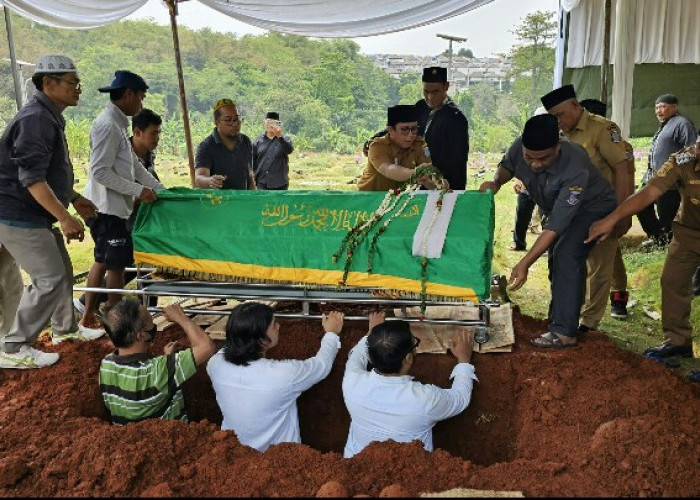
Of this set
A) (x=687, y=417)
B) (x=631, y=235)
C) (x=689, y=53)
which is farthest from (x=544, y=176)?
(x=689, y=53)

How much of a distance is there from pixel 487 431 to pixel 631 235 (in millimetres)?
5074

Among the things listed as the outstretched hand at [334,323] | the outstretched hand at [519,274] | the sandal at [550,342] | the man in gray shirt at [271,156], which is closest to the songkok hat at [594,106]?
the sandal at [550,342]

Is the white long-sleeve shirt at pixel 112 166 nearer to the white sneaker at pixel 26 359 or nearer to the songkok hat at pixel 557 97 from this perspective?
the white sneaker at pixel 26 359

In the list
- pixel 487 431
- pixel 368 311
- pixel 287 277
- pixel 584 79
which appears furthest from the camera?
pixel 584 79

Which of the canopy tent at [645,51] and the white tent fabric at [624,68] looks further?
the canopy tent at [645,51]

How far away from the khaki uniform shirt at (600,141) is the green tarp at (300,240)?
129 centimetres

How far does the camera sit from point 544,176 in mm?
3998

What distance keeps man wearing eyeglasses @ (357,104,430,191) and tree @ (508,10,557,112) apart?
12.1 meters

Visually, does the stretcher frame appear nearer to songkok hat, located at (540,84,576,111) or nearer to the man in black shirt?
the man in black shirt

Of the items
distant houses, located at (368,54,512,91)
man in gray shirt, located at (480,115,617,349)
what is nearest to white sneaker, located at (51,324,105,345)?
man in gray shirt, located at (480,115,617,349)

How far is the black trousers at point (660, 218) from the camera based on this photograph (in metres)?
7.22

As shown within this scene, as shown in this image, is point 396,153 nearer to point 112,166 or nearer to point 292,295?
point 292,295

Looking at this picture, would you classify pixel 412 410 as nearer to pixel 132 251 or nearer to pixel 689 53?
pixel 132 251

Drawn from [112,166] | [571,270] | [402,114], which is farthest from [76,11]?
[571,270]
